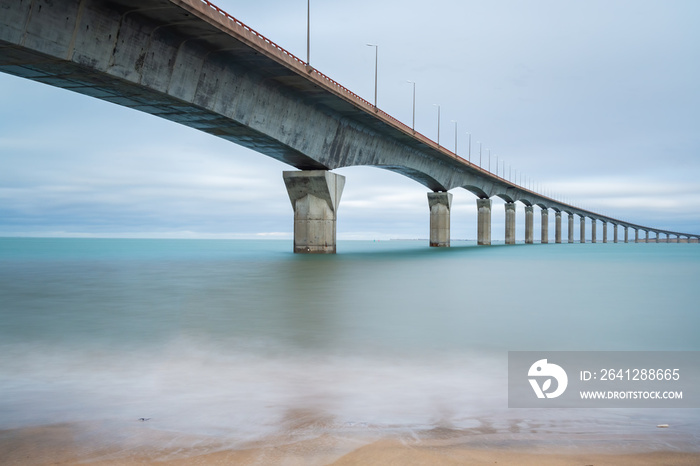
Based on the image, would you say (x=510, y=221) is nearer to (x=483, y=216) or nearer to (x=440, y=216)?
(x=483, y=216)

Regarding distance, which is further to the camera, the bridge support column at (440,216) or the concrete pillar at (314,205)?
the bridge support column at (440,216)

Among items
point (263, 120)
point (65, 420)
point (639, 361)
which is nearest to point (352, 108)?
point (263, 120)

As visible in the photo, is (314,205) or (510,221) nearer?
(314,205)

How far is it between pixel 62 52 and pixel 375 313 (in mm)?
14057

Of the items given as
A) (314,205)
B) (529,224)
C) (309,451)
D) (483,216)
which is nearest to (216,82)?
(314,205)

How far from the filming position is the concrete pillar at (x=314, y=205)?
1455 inches

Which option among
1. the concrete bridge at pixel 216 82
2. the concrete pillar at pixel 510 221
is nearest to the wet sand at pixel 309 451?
the concrete bridge at pixel 216 82

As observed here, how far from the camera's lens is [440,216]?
63688 millimetres

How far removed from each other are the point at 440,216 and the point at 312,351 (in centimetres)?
5715

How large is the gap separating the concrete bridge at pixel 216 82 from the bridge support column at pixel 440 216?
15.9 m

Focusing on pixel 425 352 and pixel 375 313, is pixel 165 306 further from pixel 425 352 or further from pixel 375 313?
pixel 425 352

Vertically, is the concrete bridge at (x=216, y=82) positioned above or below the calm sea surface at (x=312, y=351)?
above

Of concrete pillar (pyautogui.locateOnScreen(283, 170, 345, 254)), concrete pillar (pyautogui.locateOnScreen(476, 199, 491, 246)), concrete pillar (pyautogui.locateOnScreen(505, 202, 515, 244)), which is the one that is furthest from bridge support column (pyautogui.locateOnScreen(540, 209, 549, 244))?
concrete pillar (pyautogui.locateOnScreen(283, 170, 345, 254))

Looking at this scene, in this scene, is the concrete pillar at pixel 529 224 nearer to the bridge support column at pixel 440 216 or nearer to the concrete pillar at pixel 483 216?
the concrete pillar at pixel 483 216
